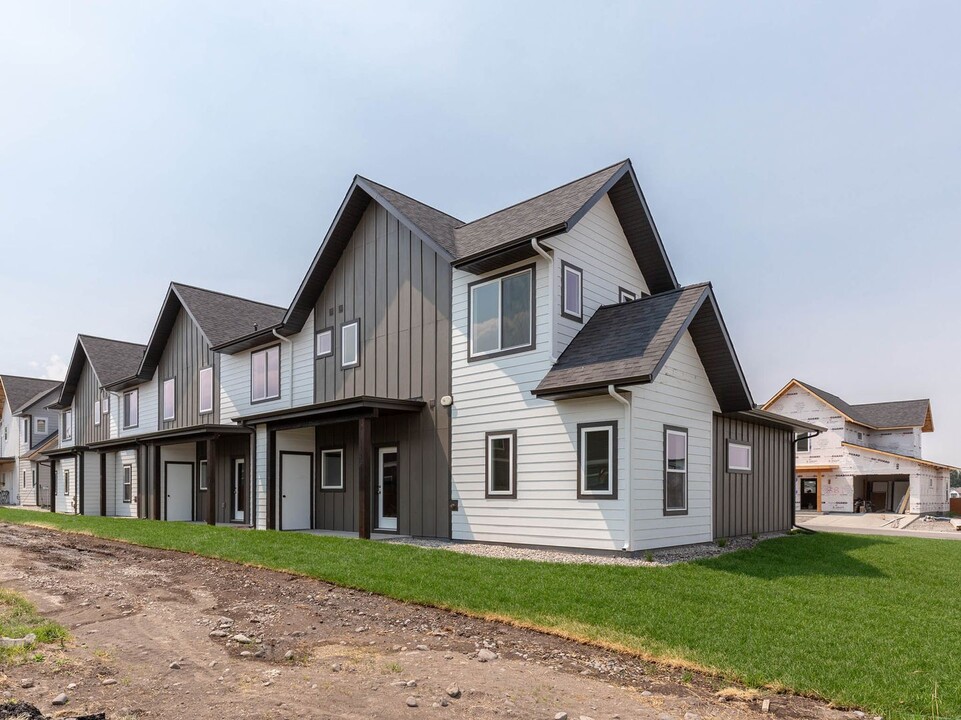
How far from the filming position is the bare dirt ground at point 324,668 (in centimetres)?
488

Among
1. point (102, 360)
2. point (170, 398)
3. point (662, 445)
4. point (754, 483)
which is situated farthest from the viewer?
point (102, 360)

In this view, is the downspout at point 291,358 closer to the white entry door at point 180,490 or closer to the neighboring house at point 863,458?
the white entry door at point 180,490

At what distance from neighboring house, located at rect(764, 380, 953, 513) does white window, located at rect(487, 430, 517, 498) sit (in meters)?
25.7

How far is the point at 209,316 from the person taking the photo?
23594 mm

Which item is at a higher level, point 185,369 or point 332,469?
point 185,369

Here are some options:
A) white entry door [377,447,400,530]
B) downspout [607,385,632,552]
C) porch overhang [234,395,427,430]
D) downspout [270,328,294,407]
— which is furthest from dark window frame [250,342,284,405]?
downspout [607,385,632,552]

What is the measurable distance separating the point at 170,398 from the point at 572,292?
17613 millimetres

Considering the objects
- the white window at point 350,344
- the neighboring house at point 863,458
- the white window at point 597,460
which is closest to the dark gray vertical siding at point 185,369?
the white window at point 350,344

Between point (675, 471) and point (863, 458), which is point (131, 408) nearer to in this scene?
point (675, 471)

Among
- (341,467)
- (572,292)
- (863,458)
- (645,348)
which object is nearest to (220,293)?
(341,467)

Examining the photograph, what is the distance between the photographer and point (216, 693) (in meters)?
5.06

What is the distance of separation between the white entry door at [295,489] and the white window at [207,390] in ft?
18.8

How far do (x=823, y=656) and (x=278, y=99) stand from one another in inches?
502

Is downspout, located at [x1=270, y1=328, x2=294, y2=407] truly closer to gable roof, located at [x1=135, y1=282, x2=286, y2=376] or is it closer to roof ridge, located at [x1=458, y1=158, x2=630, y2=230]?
gable roof, located at [x1=135, y1=282, x2=286, y2=376]
